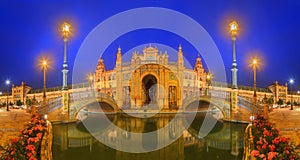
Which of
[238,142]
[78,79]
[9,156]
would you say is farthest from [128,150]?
[78,79]

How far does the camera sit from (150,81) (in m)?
34.6

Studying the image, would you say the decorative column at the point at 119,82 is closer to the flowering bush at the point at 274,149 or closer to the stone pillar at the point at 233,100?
the stone pillar at the point at 233,100

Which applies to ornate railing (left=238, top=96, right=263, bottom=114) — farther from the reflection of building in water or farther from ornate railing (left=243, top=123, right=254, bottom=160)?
the reflection of building in water

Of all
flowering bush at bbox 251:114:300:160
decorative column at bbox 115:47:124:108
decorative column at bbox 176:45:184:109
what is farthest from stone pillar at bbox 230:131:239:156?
decorative column at bbox 115:47:124:108

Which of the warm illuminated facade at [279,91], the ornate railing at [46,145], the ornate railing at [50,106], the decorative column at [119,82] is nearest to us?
the ornate railing at [46,145]

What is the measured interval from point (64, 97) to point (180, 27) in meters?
10.8

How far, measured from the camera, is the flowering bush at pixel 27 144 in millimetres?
4037

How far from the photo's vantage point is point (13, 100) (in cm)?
3978

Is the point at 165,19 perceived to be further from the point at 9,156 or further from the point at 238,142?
the point at 9,156

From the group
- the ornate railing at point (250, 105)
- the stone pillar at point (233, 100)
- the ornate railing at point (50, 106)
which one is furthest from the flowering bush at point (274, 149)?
the ornate railing at point (50, 106)

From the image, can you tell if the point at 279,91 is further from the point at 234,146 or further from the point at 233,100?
the point at 234,146

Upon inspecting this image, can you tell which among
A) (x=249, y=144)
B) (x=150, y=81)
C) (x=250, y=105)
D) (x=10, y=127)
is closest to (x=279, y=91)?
(x=150, y=81)

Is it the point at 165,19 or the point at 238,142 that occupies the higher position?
the point at 165,19

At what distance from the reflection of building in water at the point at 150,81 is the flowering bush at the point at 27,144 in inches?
1023
